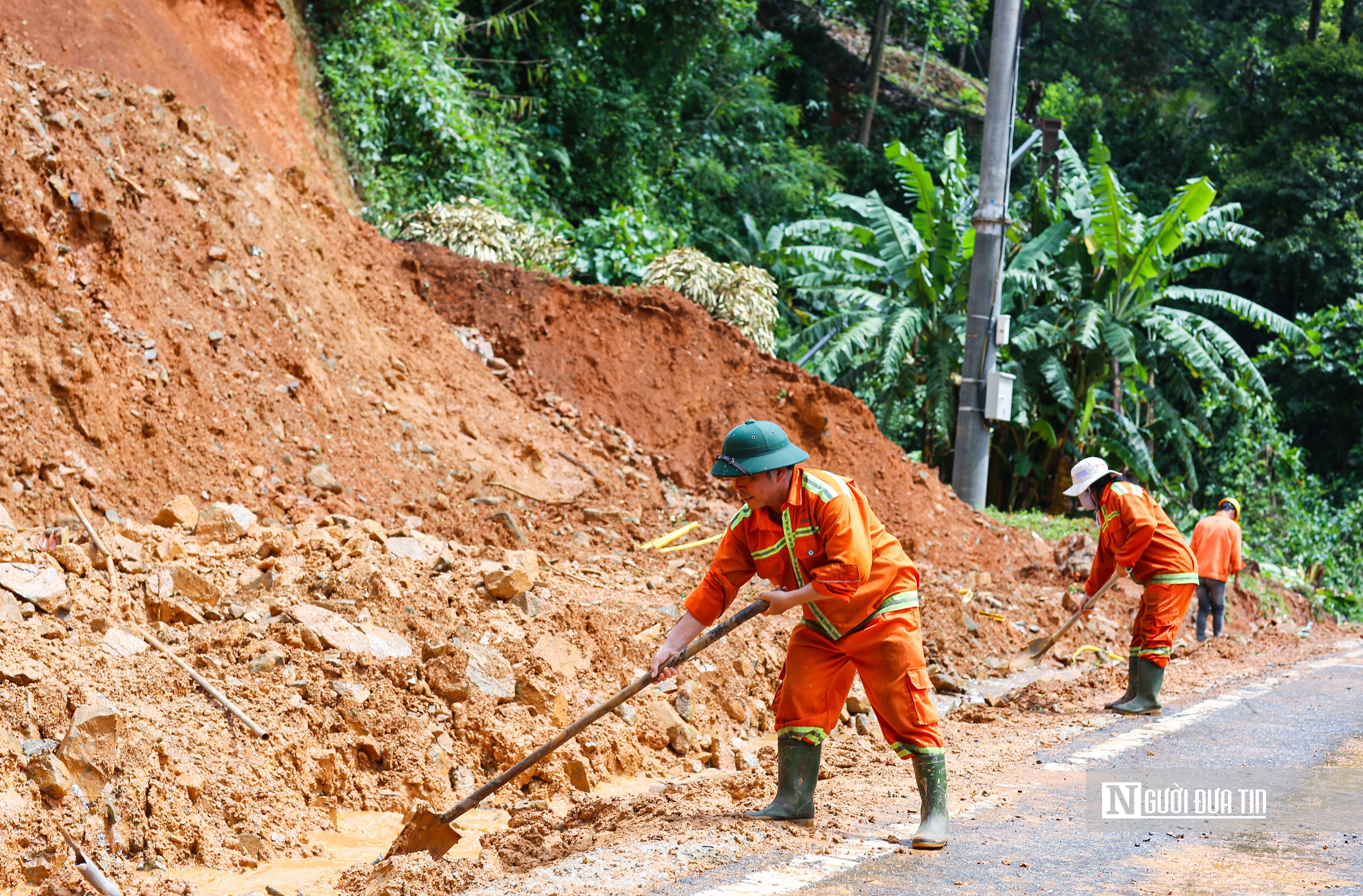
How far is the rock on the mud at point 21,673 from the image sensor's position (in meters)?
4.61

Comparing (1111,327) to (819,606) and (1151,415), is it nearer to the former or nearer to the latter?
(1151,415)

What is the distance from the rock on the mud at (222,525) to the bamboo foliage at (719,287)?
6831mm

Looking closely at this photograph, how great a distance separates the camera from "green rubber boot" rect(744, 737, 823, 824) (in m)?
4.74

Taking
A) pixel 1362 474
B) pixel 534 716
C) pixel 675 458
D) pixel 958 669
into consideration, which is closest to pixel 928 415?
pixel 675 458

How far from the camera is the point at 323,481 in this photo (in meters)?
7.79

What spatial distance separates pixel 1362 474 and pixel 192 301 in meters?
21.2

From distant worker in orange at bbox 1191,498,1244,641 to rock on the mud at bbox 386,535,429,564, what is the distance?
8056 mm

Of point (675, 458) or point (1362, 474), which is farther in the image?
point (1362, 474)

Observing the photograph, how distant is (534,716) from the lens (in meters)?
5.80

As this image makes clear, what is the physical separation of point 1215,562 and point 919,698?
8121 millimetres

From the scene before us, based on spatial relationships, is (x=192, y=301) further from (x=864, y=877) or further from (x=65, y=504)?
(x=864, y=877)

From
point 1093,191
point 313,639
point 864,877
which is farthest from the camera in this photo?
point 1093,191

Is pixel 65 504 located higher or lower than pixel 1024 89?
lower

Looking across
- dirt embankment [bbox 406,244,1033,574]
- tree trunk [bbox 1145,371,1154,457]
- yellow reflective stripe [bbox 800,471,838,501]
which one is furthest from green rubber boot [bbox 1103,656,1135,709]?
tree trunk [bbox 1145,371,1154,457]
